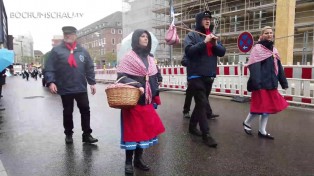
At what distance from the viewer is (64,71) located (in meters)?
4.62

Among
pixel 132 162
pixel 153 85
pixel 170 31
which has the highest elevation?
pixel 170 31

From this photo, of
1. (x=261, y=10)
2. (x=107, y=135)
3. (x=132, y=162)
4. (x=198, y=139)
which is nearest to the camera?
(x=132, y=162)

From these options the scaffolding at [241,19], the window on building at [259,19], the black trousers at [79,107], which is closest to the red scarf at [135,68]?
the black trousers at [79,107]

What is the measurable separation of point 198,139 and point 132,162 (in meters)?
1.52

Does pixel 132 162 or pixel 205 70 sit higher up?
pixel 205 70

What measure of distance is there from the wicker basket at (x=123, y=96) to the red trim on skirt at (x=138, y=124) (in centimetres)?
24

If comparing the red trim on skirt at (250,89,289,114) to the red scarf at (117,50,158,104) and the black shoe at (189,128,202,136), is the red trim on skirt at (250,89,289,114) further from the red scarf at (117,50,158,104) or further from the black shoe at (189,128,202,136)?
the red scarf at (117,50,158,104)

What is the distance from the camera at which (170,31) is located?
15.9 feet

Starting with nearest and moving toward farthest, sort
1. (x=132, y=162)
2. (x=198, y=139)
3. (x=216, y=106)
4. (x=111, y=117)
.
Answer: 1. (x=132, y=162)
2. (x=198, y=139)
3. (x=111, y=117)
4. (x=216, y=106)

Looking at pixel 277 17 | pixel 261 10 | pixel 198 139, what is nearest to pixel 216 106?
pixel 198 139

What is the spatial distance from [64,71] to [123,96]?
1850mm

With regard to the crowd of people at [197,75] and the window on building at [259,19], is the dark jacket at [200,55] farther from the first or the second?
the window on building at [259,19]

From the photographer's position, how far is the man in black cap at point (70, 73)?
4594mm

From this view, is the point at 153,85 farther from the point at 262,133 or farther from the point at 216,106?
the point at 216,106
